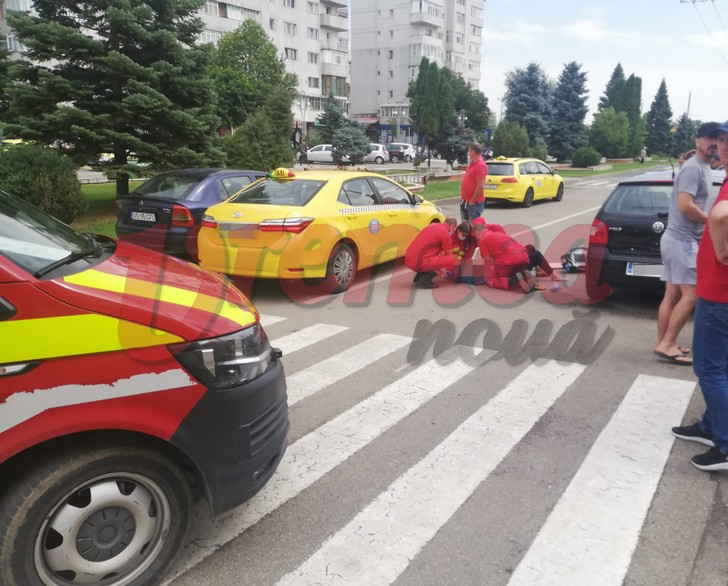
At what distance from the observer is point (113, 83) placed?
13.8 metres

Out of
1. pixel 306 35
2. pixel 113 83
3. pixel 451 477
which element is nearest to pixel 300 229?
pixel 451 477

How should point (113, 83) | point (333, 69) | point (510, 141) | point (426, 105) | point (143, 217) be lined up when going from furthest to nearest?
point (333, 69) → point (426, 105) → point (510, 141) → point (113, 83) → point (143, 217)

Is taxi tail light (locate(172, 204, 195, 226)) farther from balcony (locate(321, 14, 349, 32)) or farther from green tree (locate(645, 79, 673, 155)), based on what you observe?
green tree (locate(645, 79, 673, 155))

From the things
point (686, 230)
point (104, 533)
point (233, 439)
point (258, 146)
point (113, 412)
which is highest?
point (258, 146)

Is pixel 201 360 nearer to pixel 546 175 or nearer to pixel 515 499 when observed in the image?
pixel 515 499

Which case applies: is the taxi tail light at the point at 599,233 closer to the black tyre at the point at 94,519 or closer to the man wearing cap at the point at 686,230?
the man wearing cap at the point at 686,230

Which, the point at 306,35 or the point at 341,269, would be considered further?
the point at 306,35

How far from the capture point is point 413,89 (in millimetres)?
54938

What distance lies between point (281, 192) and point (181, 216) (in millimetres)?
2019

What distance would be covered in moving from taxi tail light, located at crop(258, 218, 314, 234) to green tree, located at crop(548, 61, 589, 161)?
48.0 metres

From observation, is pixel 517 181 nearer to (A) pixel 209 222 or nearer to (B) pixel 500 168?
(B) pixel 500 168

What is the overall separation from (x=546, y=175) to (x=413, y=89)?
36846 millimetres

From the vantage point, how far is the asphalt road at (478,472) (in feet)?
9.06

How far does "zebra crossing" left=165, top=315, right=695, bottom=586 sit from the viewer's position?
2.76 metres
